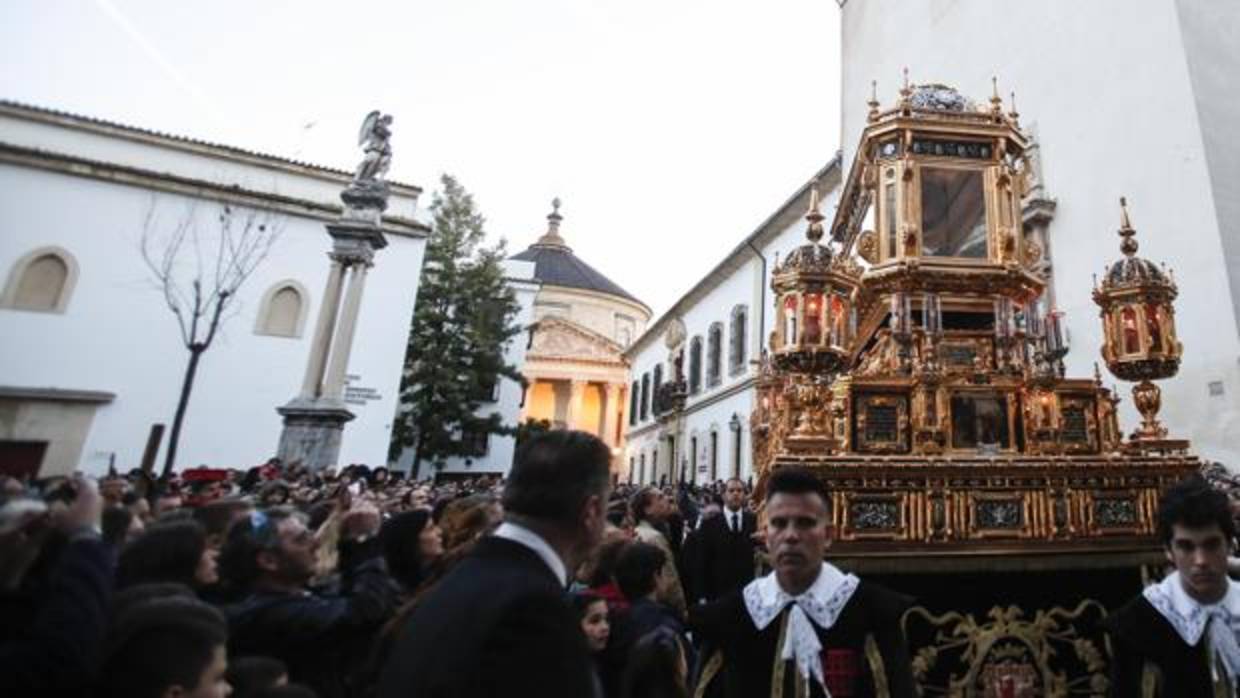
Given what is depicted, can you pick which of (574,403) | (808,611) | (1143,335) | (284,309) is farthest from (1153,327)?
(574,403)

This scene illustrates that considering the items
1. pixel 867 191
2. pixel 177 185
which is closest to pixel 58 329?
pixel 177 185

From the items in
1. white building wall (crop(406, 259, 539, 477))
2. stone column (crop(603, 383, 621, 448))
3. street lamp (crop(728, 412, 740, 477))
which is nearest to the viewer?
street lamp (crop(728, 412, 740, 477))

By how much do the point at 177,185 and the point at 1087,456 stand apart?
2219 cm

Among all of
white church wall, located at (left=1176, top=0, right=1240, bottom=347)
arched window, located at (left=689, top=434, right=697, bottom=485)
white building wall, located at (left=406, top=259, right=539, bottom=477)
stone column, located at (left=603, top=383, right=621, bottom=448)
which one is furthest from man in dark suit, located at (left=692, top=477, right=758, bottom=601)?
stone column, located at (left=603, top=383, right=621, bottom=448)

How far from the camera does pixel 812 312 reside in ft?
16.8

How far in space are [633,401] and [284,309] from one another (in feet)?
86.8

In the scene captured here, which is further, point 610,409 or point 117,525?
point 610,409

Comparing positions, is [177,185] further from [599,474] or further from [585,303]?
[585,303]

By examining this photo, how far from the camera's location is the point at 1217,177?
1049 cm

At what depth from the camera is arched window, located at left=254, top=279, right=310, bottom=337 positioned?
18625mm

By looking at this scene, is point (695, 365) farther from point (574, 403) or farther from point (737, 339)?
point (574, 403)

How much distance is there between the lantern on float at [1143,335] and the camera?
5523 millimetres

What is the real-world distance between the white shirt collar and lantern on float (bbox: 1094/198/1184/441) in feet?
20.0

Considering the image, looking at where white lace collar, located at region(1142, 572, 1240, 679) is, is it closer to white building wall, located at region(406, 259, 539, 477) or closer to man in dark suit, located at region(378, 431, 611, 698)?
man in dark suit, located at region(378, 431, 611, 698)
